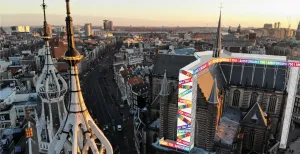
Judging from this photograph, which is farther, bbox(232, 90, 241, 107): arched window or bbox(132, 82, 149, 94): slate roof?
bbox(132, 82, 149, 94): slate roof

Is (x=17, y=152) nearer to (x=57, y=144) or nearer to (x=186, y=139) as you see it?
(x=186, y=139)

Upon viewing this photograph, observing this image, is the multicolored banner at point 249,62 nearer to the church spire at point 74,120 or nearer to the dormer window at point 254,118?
the dormer window at point 254,118

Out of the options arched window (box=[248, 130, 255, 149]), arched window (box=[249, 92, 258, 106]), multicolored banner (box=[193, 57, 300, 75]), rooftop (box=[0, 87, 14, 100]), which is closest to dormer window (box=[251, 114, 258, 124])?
arched window (box=[248, 130, 255, 149])

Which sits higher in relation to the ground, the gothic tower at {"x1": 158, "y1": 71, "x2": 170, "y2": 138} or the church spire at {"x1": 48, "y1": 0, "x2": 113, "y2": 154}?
the church spire at {"x1": 48, "y1": 0, "x2": 113, "y2": 154}

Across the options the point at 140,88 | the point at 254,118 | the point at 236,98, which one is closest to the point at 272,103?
the point at 236,98

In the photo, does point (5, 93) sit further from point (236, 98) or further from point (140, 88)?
point (236, 98)

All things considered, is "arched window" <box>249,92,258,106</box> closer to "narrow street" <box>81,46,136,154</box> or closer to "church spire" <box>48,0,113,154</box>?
"narrow street" <box>81,46,136,154</box>

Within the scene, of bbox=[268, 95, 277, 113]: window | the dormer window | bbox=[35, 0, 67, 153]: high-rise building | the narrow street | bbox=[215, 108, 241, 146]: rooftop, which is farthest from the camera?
the narrow street
